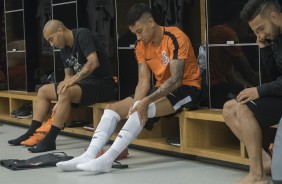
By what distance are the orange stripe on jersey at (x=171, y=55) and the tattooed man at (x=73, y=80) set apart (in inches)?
25.1

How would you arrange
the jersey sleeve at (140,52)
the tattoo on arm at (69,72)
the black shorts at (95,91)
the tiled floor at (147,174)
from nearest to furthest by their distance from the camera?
the tiled floor at (147,174) < the jersey sleeve at (140,52) < the black shorts at (95,91) < the tattoo on arm at (69,72)

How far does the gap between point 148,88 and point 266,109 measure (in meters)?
1.06

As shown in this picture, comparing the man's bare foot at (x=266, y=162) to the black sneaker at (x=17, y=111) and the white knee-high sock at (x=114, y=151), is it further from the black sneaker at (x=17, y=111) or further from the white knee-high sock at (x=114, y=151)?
the black sneaker at (x=17, y=111)

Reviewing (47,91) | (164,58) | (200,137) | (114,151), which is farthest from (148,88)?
(47,91)

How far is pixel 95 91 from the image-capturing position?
14.3ft

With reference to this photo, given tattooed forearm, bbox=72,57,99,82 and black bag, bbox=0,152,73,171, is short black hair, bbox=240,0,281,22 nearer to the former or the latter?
black bag, bbox=0,152,73,171

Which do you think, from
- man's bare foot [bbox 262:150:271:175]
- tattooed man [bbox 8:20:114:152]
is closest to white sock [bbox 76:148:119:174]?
man's bare foot [bbox 262:150:271:175]

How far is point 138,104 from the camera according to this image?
3.39 meters

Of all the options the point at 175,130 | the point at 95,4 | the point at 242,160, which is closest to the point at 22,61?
the point at 95,4

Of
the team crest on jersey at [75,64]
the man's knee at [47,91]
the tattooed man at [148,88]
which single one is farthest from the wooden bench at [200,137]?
the man's knee at [47,91]

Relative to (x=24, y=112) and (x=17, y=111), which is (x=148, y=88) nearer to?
(x=24, y=112)

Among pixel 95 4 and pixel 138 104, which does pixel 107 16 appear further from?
pixel 138 104

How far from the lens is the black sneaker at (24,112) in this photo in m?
5.44

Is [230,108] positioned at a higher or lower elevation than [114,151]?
higher
